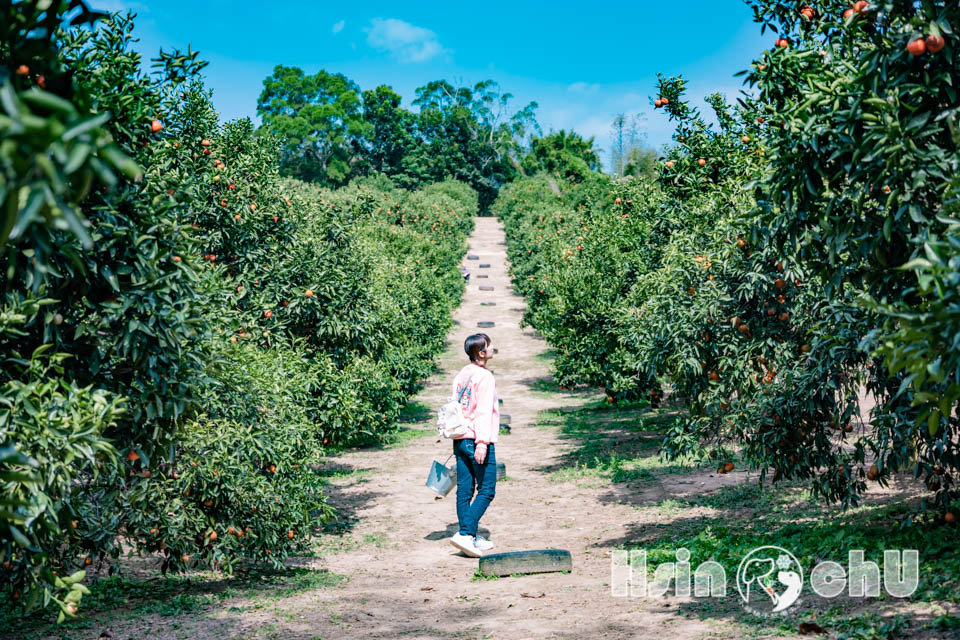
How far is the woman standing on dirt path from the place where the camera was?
321 inches

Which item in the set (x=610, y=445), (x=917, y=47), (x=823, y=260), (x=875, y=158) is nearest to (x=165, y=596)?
(x=823, y=260)

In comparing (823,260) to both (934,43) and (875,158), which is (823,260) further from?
(934,43)

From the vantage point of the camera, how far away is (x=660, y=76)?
35.7 ft

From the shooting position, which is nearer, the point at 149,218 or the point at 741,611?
the point at 149,218

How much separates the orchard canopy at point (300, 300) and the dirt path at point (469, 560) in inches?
29.4

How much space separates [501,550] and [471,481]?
39.9 inches

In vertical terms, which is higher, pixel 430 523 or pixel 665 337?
pixel 665 337

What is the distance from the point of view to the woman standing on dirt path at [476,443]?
8.16 m

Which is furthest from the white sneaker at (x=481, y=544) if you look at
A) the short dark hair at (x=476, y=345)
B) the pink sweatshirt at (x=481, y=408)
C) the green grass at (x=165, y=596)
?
the short dark hair at (x=476, y=345)

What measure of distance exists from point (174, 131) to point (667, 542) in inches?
275

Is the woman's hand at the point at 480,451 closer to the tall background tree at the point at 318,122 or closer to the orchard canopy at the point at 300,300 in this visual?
the orchard canopy at the point at 300,300

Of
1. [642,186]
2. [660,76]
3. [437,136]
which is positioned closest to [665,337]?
[660,76]

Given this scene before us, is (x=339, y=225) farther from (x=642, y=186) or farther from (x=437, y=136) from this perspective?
(x=437, y=136)

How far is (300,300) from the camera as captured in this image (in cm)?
1138
